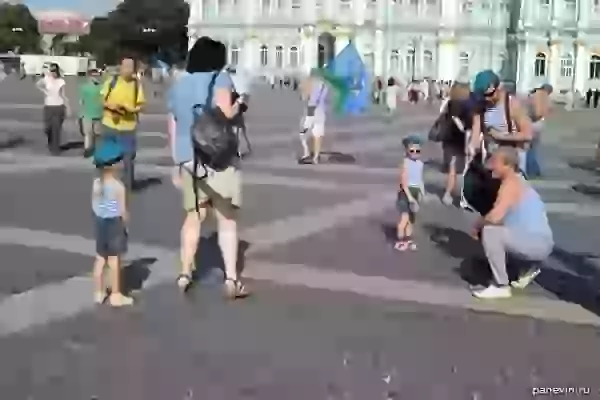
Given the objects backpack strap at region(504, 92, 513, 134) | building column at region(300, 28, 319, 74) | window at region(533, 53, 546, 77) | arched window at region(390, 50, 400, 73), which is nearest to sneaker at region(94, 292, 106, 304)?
backpack strap at region(504, 92, 513, 134)

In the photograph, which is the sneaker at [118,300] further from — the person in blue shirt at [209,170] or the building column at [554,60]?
the building column at [554,60]

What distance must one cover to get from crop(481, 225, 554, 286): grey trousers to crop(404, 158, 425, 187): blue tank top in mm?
1869

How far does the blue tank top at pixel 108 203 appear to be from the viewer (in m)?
6.88

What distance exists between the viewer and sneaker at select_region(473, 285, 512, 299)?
748 centimetres

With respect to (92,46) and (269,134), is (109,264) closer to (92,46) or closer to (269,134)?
(269,134)

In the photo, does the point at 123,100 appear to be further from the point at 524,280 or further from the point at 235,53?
the point at 235,53

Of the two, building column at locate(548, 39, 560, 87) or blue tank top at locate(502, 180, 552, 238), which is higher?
blue tank top at locate(502, 180, 552, 238)

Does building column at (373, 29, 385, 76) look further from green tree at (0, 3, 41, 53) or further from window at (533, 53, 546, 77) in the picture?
green tree at (0, 3, 41, 53)

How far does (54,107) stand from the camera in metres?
17.2

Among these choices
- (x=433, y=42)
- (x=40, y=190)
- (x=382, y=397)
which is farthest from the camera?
(x=433, y=42)

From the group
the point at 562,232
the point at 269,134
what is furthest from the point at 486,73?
the point at 269,134

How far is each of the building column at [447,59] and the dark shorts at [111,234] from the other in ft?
215

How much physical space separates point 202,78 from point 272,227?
327cm

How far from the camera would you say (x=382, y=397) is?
5.34 m
